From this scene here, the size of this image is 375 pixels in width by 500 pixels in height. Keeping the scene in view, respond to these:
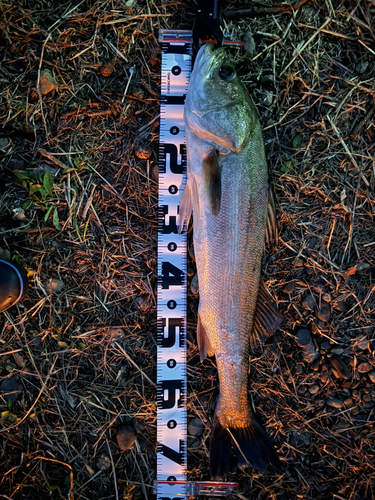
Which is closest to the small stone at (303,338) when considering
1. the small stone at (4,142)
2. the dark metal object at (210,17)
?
the dark metal object at (210,17)

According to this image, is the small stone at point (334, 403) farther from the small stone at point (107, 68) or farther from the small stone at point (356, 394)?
the small stone at point (107, 68)

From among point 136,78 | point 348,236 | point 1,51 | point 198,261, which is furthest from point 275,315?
point 1,51

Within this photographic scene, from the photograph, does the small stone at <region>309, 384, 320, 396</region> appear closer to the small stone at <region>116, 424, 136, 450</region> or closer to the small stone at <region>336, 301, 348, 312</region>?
the small stone at <region>336, 301, 348, 312</region>

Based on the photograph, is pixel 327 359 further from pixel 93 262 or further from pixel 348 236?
pixel 93 262

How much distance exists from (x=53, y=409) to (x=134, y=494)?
105 centimetres

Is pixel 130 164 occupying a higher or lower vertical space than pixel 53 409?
higher

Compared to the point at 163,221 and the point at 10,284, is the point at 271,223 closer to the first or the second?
the point at 163,221

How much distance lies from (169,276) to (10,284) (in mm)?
1396

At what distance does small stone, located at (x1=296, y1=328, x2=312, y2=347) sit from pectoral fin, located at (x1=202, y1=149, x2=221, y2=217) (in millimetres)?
1467

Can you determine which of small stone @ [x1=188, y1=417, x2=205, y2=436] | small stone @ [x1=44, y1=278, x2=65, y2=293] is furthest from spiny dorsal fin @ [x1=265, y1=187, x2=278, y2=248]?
small stone @ [x1=44, y1=278, x2=65, y2=293]

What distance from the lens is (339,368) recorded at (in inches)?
118

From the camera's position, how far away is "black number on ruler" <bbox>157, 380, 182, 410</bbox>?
2910 mm

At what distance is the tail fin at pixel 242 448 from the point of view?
8.55 feet

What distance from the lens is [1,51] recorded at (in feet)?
9.70
